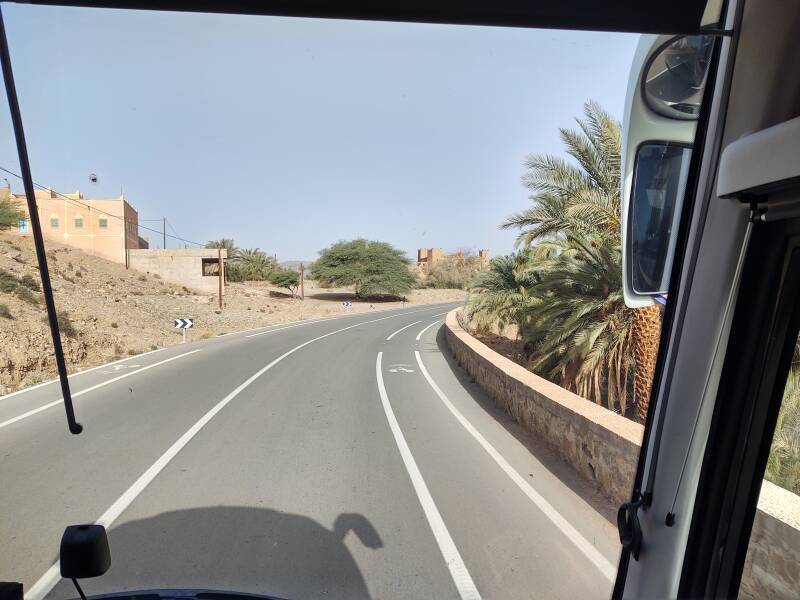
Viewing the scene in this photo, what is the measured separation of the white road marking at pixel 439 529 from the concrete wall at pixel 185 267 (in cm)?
981

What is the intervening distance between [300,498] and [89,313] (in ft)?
44.8

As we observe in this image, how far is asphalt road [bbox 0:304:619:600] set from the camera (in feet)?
12.7

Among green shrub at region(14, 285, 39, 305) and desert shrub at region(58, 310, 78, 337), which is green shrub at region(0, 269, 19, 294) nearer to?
green shrub at region(14, 285, 39, 305)

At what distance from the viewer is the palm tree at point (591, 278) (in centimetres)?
876

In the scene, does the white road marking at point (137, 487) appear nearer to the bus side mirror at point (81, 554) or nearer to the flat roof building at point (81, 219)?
the flat roof building at point (81, 219)

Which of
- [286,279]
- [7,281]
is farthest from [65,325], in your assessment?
[286,279]

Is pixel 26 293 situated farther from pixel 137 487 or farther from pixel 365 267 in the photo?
pixel 365 267

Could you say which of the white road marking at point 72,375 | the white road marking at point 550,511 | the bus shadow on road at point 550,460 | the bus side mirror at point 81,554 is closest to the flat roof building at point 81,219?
the bus side mirror at point 81,554

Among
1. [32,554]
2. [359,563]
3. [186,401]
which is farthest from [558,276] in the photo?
[32,554]

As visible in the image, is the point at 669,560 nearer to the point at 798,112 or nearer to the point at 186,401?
the point at 798,112

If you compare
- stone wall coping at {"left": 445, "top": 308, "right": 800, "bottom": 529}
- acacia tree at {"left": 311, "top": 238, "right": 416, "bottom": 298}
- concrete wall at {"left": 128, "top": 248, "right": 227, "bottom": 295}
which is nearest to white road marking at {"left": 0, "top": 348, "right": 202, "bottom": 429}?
concrete wall at {"left": 128, "top": 248, "right": 227, "bottom": 295}

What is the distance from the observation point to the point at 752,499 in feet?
5.74

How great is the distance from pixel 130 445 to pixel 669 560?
689 cm

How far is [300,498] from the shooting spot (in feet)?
17.8
